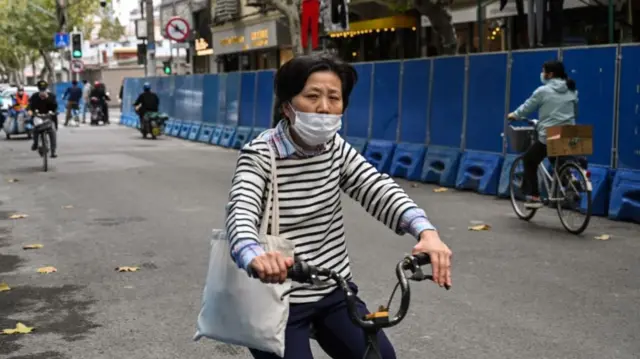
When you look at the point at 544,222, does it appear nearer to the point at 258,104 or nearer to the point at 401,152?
the point at 401,152

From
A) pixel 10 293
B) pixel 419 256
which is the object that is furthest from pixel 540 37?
pixel 419 256

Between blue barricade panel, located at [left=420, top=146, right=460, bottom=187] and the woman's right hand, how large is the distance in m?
11.9

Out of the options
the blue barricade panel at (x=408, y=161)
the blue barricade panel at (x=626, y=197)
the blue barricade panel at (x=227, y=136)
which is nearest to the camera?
the blue barricade panel at (x=626, y=197)

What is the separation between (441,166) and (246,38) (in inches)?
973

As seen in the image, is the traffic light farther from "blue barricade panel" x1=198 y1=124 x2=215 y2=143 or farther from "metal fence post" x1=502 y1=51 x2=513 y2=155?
"metal fence post" x1=502 y1=51 x2=513 y2=155

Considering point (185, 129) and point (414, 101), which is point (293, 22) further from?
point (185, 129)

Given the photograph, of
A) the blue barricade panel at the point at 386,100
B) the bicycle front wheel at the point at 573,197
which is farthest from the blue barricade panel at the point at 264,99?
the bicycle front wheel at the point at 573,197

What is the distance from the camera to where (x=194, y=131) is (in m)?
28.0

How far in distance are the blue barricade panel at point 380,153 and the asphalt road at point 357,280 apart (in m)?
2.28

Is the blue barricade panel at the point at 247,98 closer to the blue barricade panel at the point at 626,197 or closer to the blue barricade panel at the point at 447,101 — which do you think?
the blue barricade panel at the point at 447,101

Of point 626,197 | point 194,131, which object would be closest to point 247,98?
point 194,131

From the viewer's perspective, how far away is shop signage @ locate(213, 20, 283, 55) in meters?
35.6

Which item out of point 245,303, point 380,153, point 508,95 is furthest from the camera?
point 380,153

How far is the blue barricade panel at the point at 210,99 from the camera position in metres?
26.5
